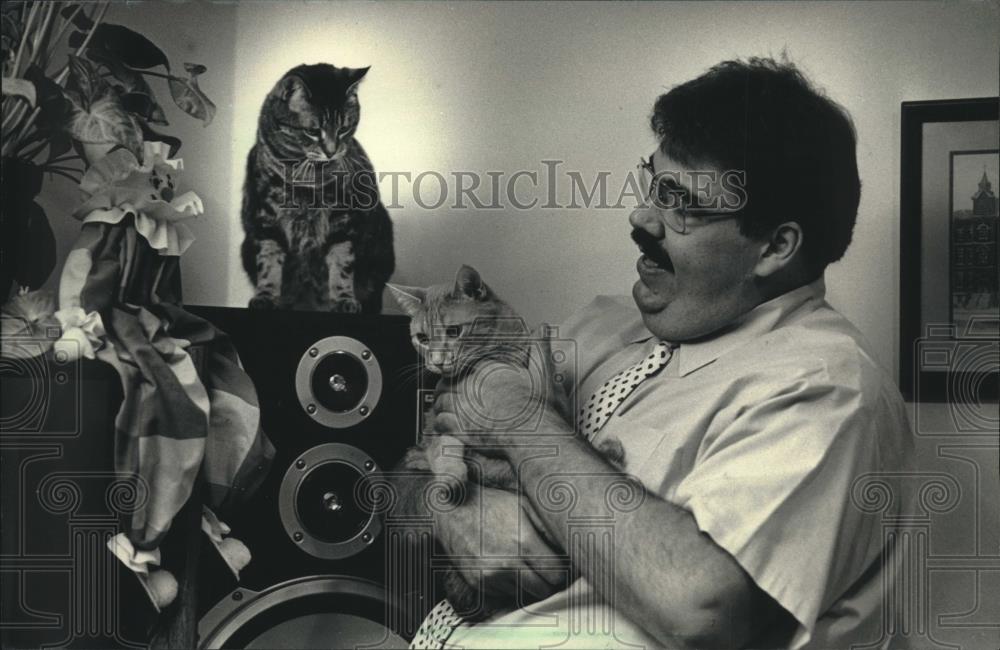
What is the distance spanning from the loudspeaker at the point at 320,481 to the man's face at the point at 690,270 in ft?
1.32

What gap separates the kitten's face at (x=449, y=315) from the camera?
154cm

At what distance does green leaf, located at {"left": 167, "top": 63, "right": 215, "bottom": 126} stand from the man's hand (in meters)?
0.78

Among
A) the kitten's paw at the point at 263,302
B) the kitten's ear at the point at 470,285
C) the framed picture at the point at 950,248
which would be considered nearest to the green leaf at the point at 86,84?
the kitten's paw at the point at 263,302

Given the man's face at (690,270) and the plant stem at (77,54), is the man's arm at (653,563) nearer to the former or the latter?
the man's face at (690,270)

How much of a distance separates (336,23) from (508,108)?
0.33 metres

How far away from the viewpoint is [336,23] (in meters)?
1.61

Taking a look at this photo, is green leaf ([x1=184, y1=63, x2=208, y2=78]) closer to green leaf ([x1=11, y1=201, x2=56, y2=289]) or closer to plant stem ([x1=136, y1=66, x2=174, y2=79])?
plant stem ([x1=136, y1=66, x2=174, y2=79])

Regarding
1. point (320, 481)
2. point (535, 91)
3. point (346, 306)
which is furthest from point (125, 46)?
point (320, 481)

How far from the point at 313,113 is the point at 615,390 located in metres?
0.68

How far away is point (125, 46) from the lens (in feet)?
5.31

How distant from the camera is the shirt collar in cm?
146

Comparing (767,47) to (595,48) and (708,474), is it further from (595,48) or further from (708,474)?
(708,474)

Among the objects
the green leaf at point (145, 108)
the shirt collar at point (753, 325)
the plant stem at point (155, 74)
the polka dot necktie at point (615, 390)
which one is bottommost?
the polka dot necktie at point (615, 390)

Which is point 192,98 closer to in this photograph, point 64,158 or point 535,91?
point 64,158
